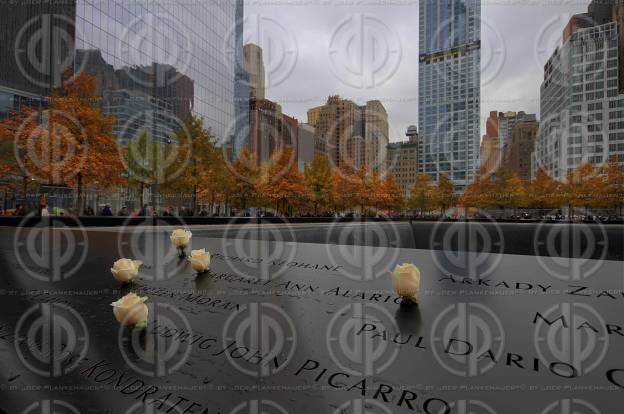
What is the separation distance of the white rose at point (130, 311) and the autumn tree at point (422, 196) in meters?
61.5

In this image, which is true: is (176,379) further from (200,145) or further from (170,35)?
(170,35)

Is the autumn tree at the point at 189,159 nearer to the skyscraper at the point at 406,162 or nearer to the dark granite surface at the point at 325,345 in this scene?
the dark granite surface at the point at 325,345

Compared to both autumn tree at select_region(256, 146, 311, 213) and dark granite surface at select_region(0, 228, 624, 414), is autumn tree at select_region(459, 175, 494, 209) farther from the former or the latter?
dark granite surface at select_region(0, 228, 624, 414)

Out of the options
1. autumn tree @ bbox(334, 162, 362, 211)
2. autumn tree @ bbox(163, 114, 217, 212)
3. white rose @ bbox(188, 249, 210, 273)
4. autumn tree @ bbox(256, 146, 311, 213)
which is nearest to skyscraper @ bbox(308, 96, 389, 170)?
autumn tree @ bbox(334, 162, 362, 211)

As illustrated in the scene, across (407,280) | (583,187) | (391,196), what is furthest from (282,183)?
(583,187)

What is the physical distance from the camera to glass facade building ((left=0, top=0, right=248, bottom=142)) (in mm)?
39188

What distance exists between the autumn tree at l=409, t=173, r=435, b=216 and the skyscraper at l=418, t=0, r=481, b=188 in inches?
2202

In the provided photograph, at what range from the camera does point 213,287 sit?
11.3ft

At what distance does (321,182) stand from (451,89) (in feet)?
330

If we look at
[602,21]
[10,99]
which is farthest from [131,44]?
[602,21]

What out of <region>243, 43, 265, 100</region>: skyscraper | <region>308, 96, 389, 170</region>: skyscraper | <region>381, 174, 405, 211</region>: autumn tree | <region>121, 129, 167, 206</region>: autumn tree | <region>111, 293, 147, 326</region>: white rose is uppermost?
<region>243, 43, 265, 100</region>: skyscraper

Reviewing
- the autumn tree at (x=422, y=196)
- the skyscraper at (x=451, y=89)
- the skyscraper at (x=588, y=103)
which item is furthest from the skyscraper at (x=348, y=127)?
the autumn tree at (x=422, y=196)

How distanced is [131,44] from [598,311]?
52.5m

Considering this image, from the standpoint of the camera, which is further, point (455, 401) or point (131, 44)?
point (131, 44)
